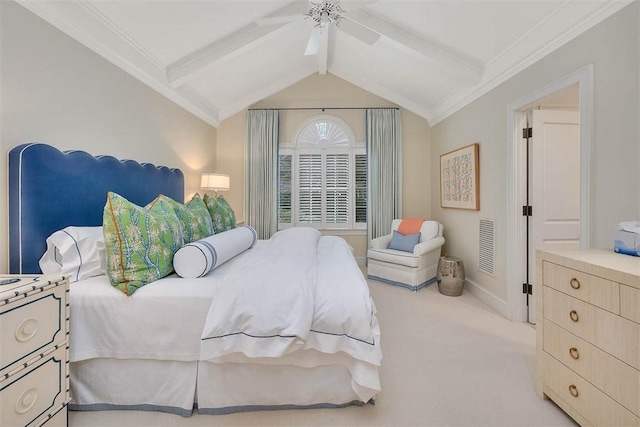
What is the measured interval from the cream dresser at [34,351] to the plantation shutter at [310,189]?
3812 millimetres

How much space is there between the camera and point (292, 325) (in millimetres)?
1382

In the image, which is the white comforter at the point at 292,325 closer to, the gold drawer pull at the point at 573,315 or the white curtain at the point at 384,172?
the gold drawer pull at the point at 573,315

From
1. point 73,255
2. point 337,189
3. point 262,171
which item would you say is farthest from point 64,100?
point 337,189

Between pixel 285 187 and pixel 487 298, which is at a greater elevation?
pixel 285 187

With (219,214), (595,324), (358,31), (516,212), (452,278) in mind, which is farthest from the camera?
(452,278)

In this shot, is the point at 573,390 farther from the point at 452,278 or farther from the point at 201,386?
the point at 452,278

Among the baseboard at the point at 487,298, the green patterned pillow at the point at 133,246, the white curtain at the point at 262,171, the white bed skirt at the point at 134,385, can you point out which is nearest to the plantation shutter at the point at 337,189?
the white curtain at the point at 262,171

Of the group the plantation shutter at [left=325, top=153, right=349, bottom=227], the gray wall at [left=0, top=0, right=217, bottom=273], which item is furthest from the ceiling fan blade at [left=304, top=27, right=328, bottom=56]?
the plantation shutter at [left=325, top=153, right=349, bottom=227]

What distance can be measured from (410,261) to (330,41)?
126 inches

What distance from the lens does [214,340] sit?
1.41 metres

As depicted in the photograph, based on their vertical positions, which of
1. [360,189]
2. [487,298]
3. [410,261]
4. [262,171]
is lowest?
[487,298]

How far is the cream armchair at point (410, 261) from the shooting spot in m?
3.67

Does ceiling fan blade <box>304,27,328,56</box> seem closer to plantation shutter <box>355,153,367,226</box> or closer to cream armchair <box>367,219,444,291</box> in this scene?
plantation shutter <box>355,153,367,226</box>

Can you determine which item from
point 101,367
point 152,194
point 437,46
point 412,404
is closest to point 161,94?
point 152,194
